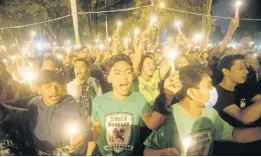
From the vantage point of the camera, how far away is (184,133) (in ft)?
10.2

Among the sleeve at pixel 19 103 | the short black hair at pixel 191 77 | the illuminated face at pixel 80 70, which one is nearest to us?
the short black hair at pixel 191 77

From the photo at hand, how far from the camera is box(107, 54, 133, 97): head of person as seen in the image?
3.54 m

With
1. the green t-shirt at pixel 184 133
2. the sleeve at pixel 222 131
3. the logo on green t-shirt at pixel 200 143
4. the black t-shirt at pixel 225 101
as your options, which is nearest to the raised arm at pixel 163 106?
the green t-shirt at pixel 184 133

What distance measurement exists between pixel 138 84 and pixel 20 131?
2038 mm

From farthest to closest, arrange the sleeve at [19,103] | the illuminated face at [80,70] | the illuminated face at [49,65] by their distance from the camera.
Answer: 1. the illuminated face at [49,65]
2. the illuminated face at [80,70]
3. the sleeve at [19,103]

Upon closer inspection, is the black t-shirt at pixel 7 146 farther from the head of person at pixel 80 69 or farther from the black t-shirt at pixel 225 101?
the black t-shirt at pixel 225 101

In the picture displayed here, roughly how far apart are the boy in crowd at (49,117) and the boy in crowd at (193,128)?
90 cm

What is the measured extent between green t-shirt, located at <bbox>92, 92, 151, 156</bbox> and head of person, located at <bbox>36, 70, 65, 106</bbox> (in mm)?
522

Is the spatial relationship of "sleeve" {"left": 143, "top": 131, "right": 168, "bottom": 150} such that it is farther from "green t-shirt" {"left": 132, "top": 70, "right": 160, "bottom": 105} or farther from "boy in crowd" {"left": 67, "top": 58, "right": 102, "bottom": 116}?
"boy in crowd" {"left": 67, "top": 58, "right": 102, "bottom": 116}

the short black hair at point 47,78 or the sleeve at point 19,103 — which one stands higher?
the short black hair at point 47,78

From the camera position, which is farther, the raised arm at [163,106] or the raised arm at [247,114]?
the raised arm at [247,114]

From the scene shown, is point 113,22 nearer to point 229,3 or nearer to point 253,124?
point 229,3

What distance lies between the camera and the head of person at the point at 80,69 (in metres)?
4.95

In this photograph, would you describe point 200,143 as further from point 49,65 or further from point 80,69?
point 49,65
